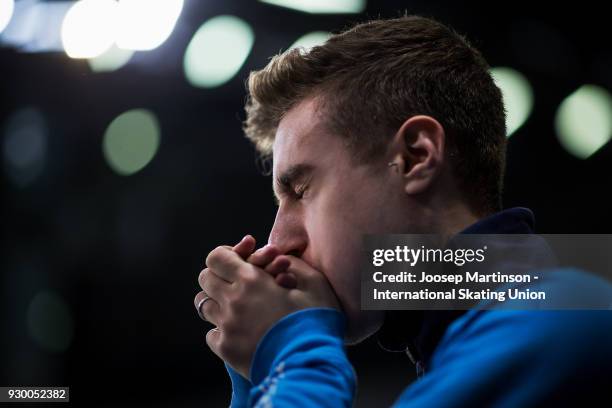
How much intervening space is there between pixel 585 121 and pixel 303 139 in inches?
55.7

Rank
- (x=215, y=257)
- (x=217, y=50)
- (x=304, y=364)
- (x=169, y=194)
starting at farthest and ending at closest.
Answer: (x=169, y=194) < (x=217, y=50) < (x=215, y=257) < (x=304, y=364)

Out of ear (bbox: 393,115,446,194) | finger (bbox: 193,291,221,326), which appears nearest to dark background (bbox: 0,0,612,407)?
ear (bbox: 393,115,446,194)

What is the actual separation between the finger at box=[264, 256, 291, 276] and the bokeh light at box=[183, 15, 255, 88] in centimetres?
139

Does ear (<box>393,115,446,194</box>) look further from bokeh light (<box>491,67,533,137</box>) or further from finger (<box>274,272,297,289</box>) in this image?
bokeh light (<box>491,67,533,137</box>)

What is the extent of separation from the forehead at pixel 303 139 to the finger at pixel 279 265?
17 cm

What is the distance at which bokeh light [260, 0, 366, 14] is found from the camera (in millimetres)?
2076

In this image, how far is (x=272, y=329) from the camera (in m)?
0.84

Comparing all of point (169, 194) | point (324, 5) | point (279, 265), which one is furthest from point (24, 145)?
point (279, 265)

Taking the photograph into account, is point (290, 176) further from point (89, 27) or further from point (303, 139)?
point (89, 27)

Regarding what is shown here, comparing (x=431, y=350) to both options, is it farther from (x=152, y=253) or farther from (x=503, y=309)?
(x=152, y=253)

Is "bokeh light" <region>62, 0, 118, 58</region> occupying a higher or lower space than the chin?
higher

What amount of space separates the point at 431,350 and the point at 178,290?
1.64 m

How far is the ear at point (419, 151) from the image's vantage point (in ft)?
3.01

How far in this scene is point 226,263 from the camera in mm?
962
